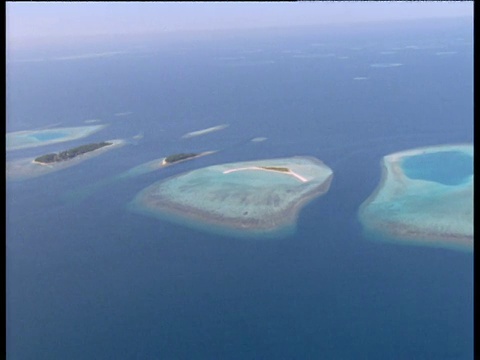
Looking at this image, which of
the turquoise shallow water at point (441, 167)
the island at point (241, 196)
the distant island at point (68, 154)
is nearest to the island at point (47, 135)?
the distant island at point (68, 154)

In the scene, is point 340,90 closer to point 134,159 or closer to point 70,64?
point 134,159

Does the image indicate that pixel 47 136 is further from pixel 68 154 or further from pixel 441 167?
pixel 441 167

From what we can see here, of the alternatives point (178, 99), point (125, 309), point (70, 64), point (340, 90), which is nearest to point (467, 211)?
point (125, 309)

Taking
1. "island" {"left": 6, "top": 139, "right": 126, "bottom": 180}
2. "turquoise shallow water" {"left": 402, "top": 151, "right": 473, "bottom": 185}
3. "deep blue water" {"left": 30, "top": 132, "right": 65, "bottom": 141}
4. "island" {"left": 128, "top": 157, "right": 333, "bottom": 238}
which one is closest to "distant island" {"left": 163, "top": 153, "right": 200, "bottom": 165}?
"island" {"left": 128, "top": 157, "right": 333, "bottom": 238}

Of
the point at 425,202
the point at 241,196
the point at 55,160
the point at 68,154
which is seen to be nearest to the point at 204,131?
the point at 68,154

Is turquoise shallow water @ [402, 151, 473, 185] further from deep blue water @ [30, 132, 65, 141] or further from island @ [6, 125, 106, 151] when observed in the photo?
deep blue water @ [30, 132, 65, 141]

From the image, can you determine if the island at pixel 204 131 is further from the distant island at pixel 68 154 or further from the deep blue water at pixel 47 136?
the deep blue water at pixel 47 136

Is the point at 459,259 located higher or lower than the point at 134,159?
lower
